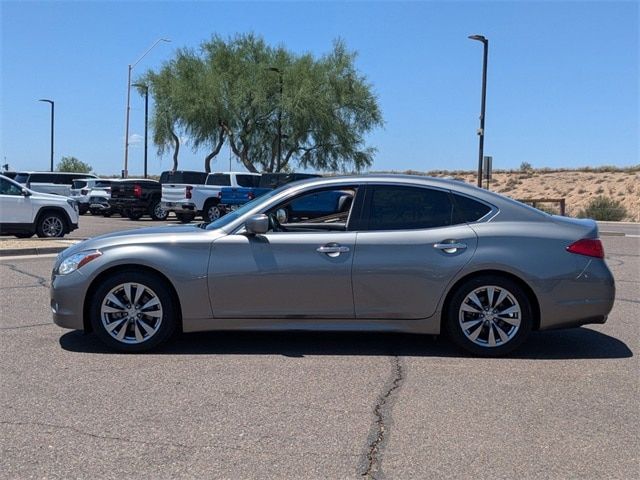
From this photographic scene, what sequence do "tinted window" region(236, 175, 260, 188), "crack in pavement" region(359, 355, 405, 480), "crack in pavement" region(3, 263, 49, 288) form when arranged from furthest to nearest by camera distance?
"tinted window" region(236, 175, 260, 188) < "crack in pavement" region(3, 263, 49, 288) < "crack in pavement" region(359, 355, 405, 480)

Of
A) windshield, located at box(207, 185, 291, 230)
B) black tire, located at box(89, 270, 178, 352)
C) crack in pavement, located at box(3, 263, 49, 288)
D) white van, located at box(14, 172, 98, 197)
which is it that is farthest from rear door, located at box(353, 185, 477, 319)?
white van, located at box(14, 172, 98, 197)

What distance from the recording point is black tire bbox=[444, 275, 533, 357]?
6.44m

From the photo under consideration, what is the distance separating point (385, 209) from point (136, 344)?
8.43 feet

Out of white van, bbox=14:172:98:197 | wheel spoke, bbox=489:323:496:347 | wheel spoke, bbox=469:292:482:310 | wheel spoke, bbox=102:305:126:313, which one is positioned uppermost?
white van, bbox=14:172:98:197

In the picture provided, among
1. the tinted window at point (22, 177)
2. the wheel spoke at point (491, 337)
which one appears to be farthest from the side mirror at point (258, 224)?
the tinted window at point (22, 177)

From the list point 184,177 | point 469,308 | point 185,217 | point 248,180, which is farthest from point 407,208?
point 184,177

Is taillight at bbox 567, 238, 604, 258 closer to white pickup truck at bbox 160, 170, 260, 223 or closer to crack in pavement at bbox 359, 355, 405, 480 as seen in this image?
crack in pavement at bbox 359, 355, 405, 480

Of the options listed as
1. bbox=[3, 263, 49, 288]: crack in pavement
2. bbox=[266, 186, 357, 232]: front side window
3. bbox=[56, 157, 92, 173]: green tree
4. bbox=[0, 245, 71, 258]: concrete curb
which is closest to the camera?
bbox=[266, 186, 357, 232]: front side window

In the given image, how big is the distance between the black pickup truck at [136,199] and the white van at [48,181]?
591 cm

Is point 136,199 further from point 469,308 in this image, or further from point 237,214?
point 469,308

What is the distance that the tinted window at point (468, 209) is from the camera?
664 cm

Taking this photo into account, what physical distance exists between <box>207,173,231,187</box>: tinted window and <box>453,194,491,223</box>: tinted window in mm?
20670

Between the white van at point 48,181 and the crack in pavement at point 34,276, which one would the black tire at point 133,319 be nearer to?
the crack in pavement at point 34,276

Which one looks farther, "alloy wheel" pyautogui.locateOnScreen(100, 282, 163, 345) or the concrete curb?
the concrete curb
